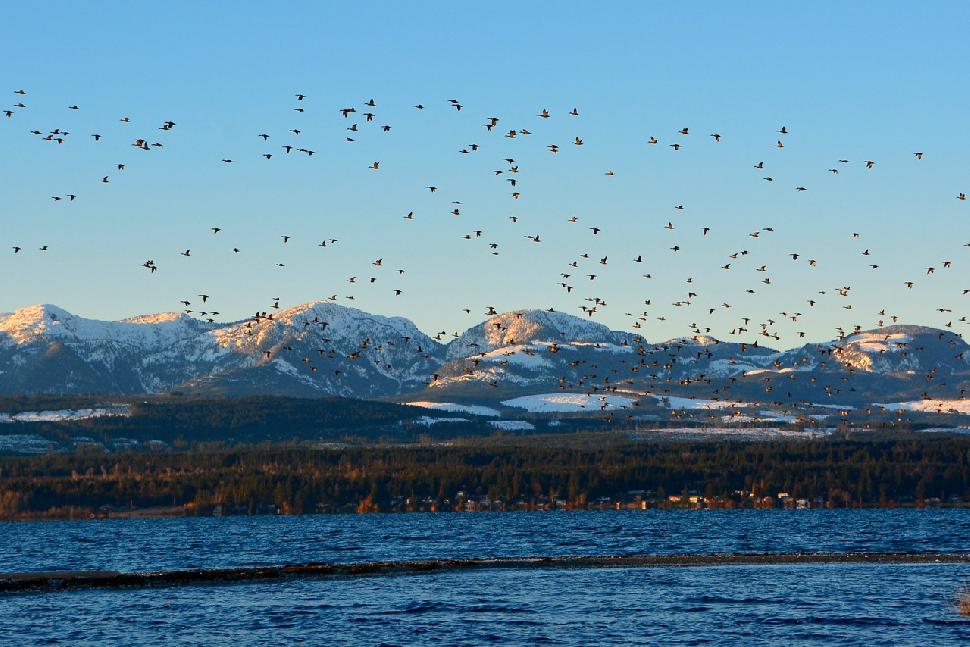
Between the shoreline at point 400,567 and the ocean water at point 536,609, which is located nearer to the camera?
the ocean water at point 536,609

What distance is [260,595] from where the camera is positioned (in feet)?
465

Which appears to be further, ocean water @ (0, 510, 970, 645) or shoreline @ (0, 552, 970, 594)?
shoreline @ (0, 552, 970, 594)

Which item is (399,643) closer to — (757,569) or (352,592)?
(352,592)

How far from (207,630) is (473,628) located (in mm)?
19737

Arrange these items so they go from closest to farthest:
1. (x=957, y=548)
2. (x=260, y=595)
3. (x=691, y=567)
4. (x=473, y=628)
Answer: (x=473, y=628), (x=260, y=595), (x=691, y=567), (x=957, y=548)

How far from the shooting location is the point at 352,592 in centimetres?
14312

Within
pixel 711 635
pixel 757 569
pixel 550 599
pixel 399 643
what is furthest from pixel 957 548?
pixel 399 643

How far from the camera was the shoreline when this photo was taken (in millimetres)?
151500

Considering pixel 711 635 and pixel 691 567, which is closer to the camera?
pixel 711 635

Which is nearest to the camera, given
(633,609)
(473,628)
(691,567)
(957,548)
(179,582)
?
(473,628)

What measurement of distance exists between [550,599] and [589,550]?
65128 mm

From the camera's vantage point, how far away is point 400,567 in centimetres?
16375

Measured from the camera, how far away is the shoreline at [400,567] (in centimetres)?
15150

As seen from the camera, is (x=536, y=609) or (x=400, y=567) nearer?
(x=536, y=609)
